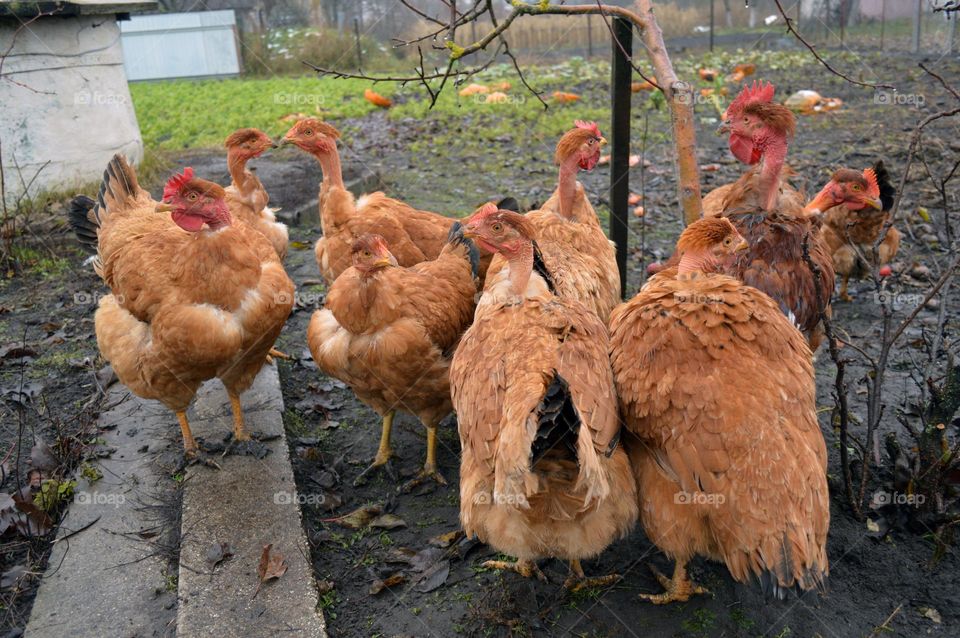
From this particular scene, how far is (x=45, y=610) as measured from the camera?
3.06 m

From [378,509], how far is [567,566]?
3.51ft

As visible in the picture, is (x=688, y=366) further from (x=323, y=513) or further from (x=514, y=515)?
(x=323, y=513)

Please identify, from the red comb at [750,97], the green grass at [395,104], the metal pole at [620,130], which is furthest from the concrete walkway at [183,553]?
the green grass at [395,104]

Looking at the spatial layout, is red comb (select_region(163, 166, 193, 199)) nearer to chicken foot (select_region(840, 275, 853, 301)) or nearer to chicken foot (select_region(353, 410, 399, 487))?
chicken foot (select_region(353, 410, 399, 487))

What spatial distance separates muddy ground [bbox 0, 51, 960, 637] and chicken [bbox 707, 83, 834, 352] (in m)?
0.54

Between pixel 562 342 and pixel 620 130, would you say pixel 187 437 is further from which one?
pixel 620 130

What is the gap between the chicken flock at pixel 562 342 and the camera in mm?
2568

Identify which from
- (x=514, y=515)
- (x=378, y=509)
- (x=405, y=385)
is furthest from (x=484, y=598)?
(x=405, y=385)

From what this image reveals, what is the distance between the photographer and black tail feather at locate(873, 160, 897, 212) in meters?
5.46

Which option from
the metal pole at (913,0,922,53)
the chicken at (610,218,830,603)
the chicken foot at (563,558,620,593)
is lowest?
the chicken foot at (563,558,620,593)

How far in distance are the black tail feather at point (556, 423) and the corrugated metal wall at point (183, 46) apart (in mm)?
17482

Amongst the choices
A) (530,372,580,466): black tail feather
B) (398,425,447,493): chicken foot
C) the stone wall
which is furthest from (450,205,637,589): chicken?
the stone wall

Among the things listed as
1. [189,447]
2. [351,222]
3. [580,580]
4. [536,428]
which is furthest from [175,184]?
[580,580]

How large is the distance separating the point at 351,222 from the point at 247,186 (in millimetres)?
1200
